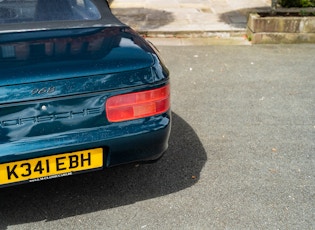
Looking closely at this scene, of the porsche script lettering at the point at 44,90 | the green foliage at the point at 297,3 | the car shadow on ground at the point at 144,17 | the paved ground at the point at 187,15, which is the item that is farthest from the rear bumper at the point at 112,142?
the green foliage at the point at 297,3

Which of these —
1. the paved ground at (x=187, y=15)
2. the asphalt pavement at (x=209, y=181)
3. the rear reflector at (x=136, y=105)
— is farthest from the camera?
the paved ground at (x=187, y=15)

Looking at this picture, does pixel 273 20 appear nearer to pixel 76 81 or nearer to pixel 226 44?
pixel 226 44

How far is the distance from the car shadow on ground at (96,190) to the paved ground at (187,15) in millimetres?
4517

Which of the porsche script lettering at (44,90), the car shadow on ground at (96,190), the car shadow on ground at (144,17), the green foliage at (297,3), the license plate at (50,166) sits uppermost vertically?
the porsche script lettering at (44,90)

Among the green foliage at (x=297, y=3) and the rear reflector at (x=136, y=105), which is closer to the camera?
the rear reflector at (x=136, y=105)

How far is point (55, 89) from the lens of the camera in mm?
2439

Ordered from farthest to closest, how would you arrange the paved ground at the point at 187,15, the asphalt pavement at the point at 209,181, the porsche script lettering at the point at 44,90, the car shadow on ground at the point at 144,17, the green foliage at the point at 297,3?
the car shadow on ground at the point at 144,17
the green foliage at the point at 297,3
the paved ground at the point at 187,15
the asphalt pavement at the point at 209,181
the porsche script lettering at the point at 44,90

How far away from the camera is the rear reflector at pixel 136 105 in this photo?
8.51ft

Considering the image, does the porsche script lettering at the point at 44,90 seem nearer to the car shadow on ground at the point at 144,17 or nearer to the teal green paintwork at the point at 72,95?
the teal green paintwork at the point at 72,95

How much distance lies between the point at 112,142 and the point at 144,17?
259 inches

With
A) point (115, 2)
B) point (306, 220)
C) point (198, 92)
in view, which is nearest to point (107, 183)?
point (306, 220)

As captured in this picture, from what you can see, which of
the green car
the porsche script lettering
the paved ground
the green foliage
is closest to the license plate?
the green car

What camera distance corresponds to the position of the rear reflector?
2594 millimetres

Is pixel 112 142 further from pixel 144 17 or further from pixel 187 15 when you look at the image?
pixel 187 15
